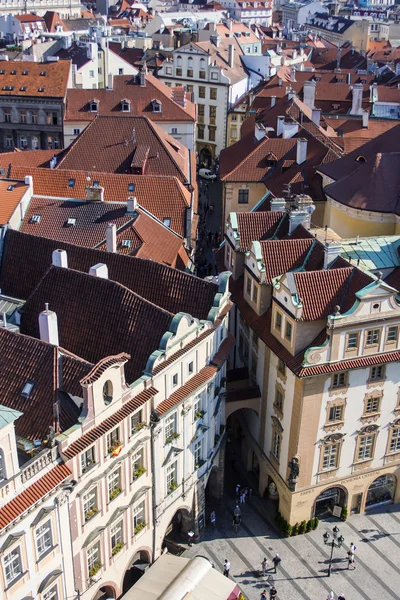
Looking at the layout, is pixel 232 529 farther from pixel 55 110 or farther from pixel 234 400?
pixel 55 110

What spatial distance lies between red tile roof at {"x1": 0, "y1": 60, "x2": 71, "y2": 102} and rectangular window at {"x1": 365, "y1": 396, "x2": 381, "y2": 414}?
69946 mm

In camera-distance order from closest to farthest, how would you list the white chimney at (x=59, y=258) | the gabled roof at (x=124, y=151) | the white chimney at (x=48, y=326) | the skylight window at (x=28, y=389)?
the skylight window at (x=28, y=389) < the white chimney at (x=48, y=326) < the white chimney at (x=59, y=258) < the gabled roof at (x=124, y=151)

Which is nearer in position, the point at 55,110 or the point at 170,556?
the point at 170,556

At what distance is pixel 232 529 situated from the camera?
170 feet

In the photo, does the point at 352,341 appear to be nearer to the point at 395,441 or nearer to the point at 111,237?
the point at 395,441

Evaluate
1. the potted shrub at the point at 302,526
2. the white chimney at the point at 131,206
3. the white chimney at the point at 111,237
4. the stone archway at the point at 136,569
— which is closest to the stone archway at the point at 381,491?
the potted shrub at the point at 302,526

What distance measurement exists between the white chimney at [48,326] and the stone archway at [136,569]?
14.3m

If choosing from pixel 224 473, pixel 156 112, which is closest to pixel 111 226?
pixel 224 473

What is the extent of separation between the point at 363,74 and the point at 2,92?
6799 centimetres

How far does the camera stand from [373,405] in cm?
4959

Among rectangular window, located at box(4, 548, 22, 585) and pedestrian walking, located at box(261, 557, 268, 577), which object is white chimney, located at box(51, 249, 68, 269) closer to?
rectangular window, located at box(4, 548, 22, 585)

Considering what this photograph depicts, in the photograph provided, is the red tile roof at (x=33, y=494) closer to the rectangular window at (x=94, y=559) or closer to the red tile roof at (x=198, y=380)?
the rectangular window at (x=94, y=559)

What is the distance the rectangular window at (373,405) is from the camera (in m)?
49.2

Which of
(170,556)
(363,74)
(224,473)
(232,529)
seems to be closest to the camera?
(170,556)
